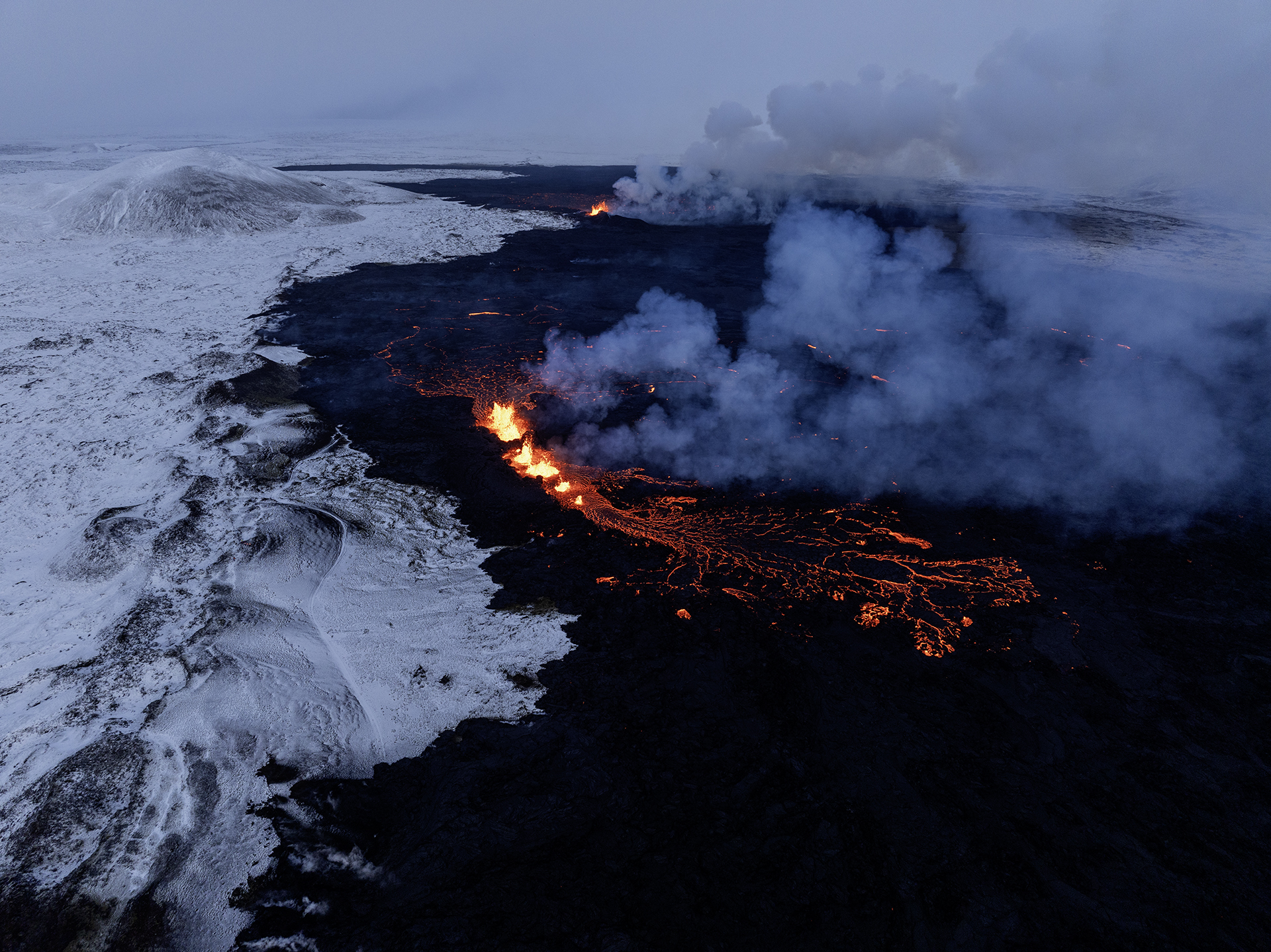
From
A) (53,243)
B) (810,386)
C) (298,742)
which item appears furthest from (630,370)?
(53,243)

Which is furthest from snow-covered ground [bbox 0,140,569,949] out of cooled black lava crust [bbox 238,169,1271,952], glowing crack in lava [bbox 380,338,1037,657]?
glowing crack in lava [bbox 380,338,1037,657]

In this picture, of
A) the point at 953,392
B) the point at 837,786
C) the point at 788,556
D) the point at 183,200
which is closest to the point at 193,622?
the point at 837,786

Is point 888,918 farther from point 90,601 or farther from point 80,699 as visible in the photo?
point 90,601

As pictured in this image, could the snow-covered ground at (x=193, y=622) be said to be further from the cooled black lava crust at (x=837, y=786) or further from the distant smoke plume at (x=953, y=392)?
the distant smoke plume at (x=953, y=392)

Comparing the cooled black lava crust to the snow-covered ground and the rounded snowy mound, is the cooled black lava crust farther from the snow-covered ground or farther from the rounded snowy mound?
the rounded snowy mound

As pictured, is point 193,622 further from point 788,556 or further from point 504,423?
point 788,556

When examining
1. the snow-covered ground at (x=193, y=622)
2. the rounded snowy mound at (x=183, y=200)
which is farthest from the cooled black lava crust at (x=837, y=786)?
the rounded snowy mound at (x=183, y=200)
